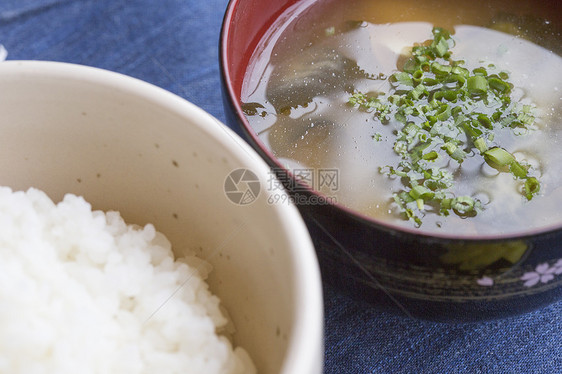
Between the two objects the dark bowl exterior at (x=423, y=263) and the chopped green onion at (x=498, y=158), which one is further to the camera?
the chopped green onion at (x=498, y=158)

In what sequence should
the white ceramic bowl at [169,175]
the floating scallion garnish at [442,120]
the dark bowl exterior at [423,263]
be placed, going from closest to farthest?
the white ceramic bowl at [169,175] → the dark bowl exterior at [423,263] → the floating scallion garnish at [442,120]

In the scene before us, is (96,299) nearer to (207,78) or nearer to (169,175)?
(169,175)

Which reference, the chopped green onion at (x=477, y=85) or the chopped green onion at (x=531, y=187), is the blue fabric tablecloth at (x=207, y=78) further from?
the chopped green onion at (x=477, y=85)

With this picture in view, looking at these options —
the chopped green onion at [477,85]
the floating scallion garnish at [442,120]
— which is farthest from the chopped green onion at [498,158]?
the chopped green onion at [477,85]

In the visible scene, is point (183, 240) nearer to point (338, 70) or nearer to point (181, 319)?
point (181, 319)

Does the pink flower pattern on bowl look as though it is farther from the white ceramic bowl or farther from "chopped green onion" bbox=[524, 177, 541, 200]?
the white ceramic bowl

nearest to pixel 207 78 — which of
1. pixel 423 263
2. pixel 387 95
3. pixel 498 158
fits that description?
pixel 387 95

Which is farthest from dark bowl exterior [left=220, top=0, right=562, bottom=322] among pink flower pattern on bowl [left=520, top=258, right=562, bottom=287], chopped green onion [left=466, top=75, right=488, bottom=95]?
chopped green onion [left=466, top=75, right=488, bottom=95]
